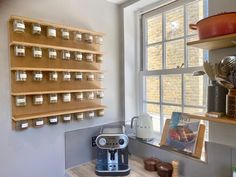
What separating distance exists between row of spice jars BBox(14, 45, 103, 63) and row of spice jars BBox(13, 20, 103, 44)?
0.12m

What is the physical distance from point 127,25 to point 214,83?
48.6 inches

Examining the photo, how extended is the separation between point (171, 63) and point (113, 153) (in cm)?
97

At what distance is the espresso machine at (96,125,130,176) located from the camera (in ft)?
5.37

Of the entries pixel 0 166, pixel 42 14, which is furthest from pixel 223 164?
pixel 42 14

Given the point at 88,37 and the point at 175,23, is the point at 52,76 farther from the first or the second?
the point at 175,23

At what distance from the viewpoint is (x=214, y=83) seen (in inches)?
46.2

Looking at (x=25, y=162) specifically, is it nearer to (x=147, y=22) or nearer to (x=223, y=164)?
(x=223, y=164)

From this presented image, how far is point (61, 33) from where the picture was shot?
1668 millimetres

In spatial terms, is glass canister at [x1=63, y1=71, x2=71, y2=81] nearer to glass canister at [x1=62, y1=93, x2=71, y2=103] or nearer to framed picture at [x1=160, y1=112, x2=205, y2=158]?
glass canister at [x1=62, y1=93, x2=71, y2=103]

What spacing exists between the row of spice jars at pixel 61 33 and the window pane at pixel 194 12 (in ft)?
2.65

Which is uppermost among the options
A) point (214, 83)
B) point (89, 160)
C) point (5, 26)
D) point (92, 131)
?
point (5, 26)

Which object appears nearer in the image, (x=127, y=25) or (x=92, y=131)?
(x=92, y=131)

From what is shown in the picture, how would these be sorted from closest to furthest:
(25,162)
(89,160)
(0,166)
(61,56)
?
(0,166) → (25,162) → (61,56) → (89,160)

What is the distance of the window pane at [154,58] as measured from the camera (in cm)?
202
